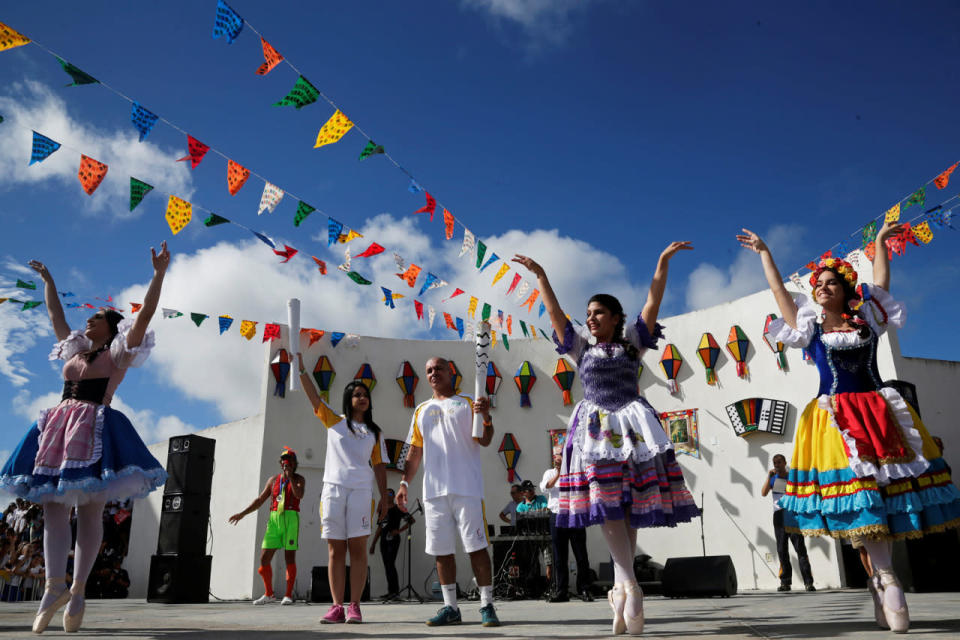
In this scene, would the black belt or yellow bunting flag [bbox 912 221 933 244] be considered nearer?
the black belt

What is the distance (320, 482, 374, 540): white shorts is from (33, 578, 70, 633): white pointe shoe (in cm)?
147

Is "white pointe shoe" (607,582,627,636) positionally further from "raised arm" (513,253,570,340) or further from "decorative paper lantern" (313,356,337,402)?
"decorative paper lantern" (313,356,337,402)

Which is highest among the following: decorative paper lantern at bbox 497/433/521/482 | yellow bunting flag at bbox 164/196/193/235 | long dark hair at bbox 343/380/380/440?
yellow bunting flag at bbox 164/196/193/235

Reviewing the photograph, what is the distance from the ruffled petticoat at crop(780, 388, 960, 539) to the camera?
9.13 feet

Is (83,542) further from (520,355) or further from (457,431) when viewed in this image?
(520,355)

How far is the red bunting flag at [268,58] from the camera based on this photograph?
16.8 feet

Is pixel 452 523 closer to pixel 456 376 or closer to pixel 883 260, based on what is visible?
pixel 883 260

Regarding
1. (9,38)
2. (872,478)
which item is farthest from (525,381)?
(872,478)

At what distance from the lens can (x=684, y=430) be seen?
10070mm

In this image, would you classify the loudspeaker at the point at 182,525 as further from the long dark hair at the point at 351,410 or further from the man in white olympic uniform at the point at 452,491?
the man in white olympic uniform at the point at 452,491

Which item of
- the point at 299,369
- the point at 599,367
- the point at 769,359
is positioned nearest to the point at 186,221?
the point at 299,369

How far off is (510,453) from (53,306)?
8.12 metres

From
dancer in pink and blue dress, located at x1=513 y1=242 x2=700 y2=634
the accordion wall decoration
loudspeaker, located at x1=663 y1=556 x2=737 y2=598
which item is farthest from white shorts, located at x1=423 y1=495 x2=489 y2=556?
the accordion wall decoration

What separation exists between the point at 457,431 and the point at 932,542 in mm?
6520
